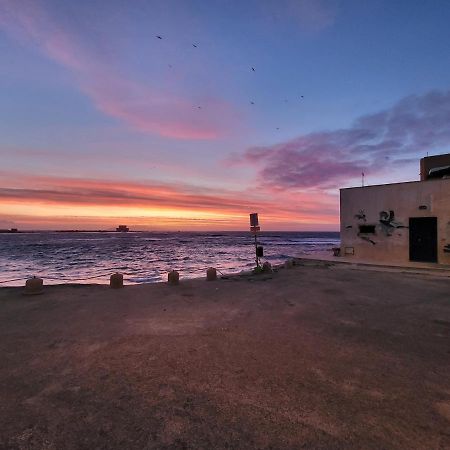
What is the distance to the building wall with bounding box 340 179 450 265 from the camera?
51.0ft

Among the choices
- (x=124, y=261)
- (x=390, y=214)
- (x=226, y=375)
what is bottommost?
(x=124, y=261)

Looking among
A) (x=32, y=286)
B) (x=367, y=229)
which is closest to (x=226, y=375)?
(x=32, y=286)

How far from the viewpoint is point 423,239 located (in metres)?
16.3

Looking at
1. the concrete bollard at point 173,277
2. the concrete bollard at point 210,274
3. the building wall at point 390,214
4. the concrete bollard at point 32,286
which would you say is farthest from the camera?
the building wall at point 390,214

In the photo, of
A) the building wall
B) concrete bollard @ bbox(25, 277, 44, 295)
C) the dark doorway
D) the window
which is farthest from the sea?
the dark doorway

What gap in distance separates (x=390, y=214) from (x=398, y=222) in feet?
2.02

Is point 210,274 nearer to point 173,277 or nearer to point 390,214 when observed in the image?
point 173,277

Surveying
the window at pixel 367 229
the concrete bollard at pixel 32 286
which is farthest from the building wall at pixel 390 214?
the concrete bollard at pixel 32 286

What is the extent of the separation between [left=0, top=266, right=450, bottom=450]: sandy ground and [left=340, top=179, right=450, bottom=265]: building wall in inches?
356

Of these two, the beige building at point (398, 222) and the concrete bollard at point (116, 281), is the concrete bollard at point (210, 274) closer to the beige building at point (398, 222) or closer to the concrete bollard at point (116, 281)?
the concrete bollard at point (116, 281)

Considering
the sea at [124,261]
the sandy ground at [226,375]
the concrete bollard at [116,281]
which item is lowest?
the sea at [124,261]

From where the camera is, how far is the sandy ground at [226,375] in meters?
3.12

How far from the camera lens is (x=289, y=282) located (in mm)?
12156

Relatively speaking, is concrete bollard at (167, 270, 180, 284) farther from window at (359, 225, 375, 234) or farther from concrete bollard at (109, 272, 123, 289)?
window at (359, 225, 375, 234)
